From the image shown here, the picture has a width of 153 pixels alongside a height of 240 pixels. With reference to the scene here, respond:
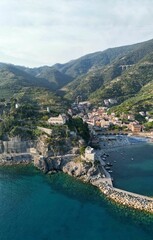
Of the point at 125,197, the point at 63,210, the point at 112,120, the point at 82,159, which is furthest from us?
the point at 112,120

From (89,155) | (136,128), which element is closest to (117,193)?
(89,155)

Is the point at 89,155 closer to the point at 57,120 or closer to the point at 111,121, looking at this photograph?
the point at 57,120

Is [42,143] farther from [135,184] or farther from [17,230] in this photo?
[17,230]

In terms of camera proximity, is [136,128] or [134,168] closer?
[134,168]

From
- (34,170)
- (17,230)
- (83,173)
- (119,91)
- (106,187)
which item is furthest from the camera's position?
(119,91)

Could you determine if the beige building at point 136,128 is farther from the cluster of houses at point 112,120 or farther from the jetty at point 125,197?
the jetty at point 125,197

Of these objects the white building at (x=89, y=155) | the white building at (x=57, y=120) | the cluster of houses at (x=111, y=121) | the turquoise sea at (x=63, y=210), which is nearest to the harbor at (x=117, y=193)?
the turquoise sea at (x=63, y=210)

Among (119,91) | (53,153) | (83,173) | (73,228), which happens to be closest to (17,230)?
(73,228)
